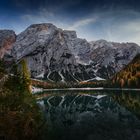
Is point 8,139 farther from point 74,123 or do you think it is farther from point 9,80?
point 9,80

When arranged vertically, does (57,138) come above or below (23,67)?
below

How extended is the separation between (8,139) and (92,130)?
18740mm

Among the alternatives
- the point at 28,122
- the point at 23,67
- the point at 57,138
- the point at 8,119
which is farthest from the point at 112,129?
the point at 23,67

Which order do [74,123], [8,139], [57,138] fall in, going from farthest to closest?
[74,123], [57,138], [8,139]

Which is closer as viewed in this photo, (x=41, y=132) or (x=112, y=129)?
(x=41, y=132)

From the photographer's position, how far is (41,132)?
1746 inches

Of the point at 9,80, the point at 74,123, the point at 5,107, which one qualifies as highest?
the point at 9,80

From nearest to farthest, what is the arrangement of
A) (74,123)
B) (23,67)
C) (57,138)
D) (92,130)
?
(57,138) < (92,130) < (74,123) < (23,67)

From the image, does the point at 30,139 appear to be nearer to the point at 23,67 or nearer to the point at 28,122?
the point at 28,122

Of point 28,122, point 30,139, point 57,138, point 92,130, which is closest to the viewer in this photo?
point 30,139

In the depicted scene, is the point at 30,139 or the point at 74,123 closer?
the point at 30,139

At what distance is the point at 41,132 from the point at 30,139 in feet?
19.5

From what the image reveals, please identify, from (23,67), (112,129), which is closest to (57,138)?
(112,129)

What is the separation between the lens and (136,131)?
47000mm
